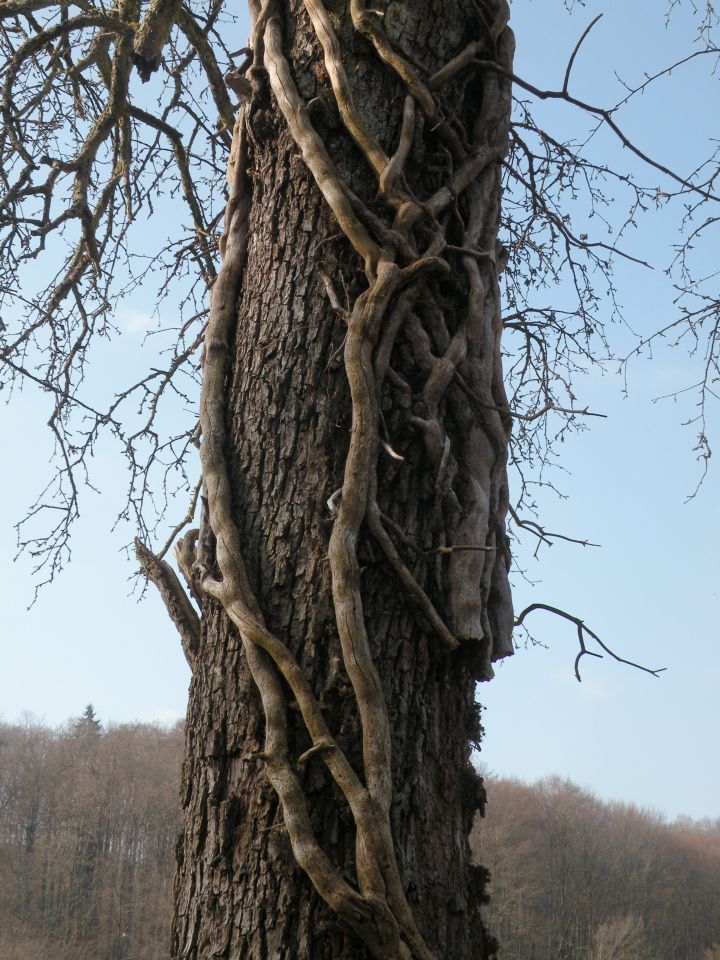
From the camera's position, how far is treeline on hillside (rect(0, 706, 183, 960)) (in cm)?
3269

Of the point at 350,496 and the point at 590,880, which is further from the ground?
the point at 350,496

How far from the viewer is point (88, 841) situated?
35.1m

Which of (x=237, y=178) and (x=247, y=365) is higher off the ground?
(x=237, y=178)

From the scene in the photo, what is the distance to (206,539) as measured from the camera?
5.93ft

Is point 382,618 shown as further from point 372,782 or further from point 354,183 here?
point 354,183

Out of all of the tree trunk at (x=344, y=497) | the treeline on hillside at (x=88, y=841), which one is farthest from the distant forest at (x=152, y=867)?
the tree trunk at (x=344, y=497)

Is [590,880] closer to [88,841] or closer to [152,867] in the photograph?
[152,867]

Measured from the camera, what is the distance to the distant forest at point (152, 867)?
32.9 m

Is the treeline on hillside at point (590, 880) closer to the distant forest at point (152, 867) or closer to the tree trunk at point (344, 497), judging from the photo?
the distant forest at point (152, 867)

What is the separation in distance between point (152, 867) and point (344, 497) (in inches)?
1448

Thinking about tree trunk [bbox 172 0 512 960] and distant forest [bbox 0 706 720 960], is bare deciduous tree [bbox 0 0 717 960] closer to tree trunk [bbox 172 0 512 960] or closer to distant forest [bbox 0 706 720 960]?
tree trunk [bbox 172 0 512 960]

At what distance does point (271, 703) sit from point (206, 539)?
14.7 inches

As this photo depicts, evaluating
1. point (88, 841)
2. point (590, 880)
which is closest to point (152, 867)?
point (88, 841)

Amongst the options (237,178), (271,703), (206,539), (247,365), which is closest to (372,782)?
(271,703)
